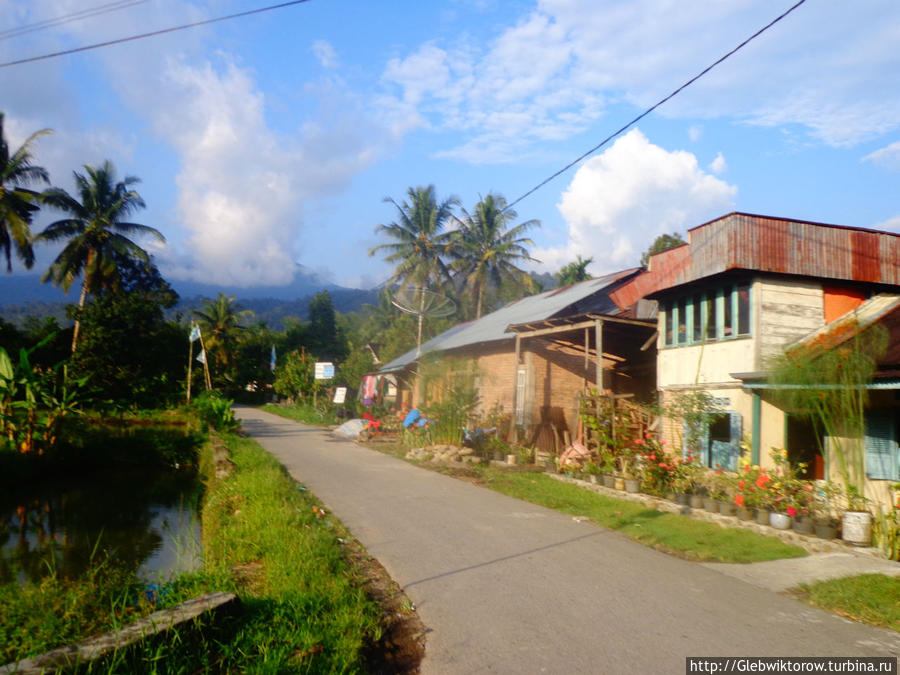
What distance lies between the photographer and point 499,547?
7.43m

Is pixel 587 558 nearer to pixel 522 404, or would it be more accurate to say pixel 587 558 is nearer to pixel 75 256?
pixel 522 404

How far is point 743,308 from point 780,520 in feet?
13.8

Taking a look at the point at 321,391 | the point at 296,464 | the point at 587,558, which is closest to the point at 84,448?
the point at 296,464

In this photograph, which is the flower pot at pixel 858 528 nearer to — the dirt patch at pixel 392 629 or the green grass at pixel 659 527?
the green grass at pixel 659 527

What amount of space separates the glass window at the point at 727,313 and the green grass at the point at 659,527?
366 cm

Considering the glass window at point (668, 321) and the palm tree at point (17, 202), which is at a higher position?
the palm tree at point (17, 202)

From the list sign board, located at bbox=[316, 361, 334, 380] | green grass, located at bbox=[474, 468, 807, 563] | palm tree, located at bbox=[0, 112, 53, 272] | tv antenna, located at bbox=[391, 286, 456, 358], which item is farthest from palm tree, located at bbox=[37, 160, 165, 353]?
green grass, located at bbox=[474, 468, 807, 563]

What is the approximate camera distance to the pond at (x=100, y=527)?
24.2ft

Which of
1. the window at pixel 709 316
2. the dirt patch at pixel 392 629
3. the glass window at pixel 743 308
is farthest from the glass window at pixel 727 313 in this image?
the dirt patch at pixel 392 629

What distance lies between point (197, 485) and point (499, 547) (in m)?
8.32

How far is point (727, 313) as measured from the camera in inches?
465

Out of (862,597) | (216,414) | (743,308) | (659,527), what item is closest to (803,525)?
(659,527)

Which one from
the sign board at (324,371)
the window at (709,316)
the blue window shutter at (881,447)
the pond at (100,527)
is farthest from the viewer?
the sign board at (324,371)

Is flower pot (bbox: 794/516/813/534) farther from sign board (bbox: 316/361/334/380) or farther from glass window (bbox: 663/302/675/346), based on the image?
sign board (bbox: 316/361/334/380)
